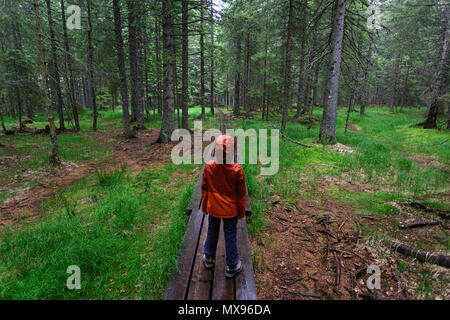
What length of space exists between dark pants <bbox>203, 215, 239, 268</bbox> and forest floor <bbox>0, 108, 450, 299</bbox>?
0.60 meters

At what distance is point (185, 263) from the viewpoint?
340cm

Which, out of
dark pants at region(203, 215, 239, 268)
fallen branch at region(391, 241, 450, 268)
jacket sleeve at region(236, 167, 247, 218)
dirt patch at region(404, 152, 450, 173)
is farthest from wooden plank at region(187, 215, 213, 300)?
dirt patch at region(404, 152, 450, 173)

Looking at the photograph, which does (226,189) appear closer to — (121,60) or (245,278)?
(245,278)

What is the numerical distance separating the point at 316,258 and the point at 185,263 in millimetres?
2385

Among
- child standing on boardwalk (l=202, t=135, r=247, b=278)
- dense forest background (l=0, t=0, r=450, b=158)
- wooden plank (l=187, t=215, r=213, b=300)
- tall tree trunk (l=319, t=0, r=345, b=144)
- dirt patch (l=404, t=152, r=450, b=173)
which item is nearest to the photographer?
wooden plank (l=187, t=215, r=213, b=300)

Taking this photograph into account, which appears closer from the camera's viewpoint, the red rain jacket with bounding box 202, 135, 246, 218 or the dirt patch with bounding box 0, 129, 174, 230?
the red rain jacket with bounding box 202, 135, 246, 218

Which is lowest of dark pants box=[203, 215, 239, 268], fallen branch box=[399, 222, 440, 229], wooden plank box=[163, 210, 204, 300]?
wooden plank box=[163, 210, 204, 300]

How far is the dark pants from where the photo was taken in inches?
127

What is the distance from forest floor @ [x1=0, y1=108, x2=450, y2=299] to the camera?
320 centimetres

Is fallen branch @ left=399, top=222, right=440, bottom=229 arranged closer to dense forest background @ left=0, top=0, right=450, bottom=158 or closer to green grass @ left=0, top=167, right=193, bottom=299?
green grass @ left=0, top=167, right=193, bottom=299

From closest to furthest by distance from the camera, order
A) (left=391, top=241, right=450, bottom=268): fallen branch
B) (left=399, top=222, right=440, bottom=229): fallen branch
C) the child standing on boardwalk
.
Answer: the child standing on boardwalk < (left=391, top=241, right=450, bottom=268): fallen branch < (left=399, top=222, right=440, bottom=229): fallen branch

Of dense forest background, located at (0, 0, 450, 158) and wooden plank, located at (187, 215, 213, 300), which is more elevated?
dense forest background, located at (0, 0, 450, 158)

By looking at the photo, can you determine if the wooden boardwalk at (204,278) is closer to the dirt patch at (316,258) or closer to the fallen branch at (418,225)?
the dirt patch at (316,258)
